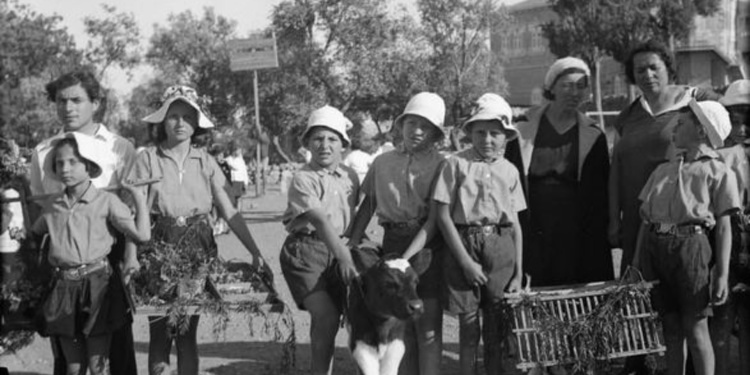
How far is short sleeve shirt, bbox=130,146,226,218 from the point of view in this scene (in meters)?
5.71

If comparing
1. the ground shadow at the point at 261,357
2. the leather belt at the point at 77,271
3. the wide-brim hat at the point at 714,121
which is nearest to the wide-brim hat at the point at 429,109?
the wide-brim hat at the point at 714,121

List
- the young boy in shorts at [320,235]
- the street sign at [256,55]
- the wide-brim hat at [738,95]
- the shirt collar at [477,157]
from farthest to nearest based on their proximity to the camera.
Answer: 1. the street sign at [256,55]
2. the wide-brim hat at [738,95]
3. the shirt collar at [477,157]
4. the young boy in shorts at [320,235]

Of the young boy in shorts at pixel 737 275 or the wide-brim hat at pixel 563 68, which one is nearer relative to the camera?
the young boy in shorts at pixel 737 275

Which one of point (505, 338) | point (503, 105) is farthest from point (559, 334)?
point (503, 105)

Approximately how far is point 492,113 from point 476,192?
1.64 ft

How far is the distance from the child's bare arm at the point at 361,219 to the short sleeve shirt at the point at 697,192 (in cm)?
177

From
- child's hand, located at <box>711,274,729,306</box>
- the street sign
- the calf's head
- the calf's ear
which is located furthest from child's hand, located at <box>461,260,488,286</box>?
the street sign

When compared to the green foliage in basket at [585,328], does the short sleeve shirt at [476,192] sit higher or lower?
higher

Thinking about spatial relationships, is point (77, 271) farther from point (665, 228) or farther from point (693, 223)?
point (693, 223)

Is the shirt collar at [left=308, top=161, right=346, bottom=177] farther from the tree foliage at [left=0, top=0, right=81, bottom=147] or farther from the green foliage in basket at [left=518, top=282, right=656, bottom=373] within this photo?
the tree foliage at [left=0, top=0, right=81, bottom=147]

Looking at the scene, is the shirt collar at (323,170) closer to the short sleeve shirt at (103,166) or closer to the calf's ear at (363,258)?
the calf's ear at (363,258)

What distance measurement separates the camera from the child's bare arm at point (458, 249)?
18.2 feet

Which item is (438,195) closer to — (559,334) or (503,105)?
(503,105)

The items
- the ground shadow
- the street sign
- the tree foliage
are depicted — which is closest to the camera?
the ground shadow
